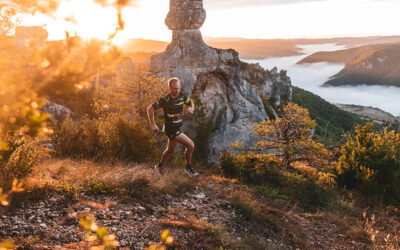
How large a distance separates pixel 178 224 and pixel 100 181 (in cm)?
167

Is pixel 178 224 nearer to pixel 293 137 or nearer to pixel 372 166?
pixel 293 137

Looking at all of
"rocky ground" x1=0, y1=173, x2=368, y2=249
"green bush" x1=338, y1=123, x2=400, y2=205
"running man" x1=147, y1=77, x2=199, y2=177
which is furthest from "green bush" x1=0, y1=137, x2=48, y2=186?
"green bush" x1=338, y1=123, x2=400, y2=205

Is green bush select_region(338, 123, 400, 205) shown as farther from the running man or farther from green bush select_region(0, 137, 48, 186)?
green bush select_region(0, 137, 48, 186)

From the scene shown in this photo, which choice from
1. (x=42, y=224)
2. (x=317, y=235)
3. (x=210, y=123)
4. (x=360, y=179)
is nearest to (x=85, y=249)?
(x=42, y=224)

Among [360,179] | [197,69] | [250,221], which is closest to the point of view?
[250,221]

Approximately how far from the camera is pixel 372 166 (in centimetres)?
989

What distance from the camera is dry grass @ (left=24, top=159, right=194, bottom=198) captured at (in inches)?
168

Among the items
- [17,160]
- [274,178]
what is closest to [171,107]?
[17,160]

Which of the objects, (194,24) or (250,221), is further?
(194,24)

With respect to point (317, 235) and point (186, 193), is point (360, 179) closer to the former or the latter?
point (317, 235)

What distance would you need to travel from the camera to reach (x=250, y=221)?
5.07 meters

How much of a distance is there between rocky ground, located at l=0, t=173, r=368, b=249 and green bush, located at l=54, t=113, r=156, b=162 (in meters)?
2.44

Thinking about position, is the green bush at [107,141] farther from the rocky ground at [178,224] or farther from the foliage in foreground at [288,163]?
the foliage in foreground at [288,163]

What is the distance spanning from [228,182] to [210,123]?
2133 cm
